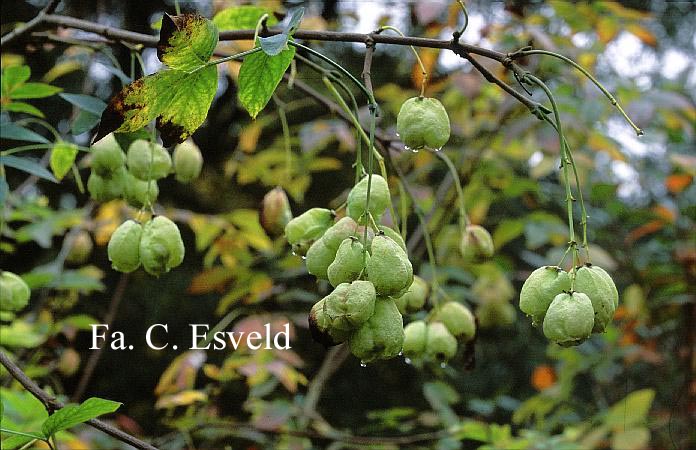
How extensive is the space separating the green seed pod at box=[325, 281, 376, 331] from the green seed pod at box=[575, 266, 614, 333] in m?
0.16

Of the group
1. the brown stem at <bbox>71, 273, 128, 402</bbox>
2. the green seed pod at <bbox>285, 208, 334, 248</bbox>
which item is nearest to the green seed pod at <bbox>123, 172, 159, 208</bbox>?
the green seed pod at <bbox>285, 208, 334, 248</bbox>

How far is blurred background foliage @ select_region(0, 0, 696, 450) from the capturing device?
1.50m

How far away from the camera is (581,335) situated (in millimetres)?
491

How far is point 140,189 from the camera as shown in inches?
29.3

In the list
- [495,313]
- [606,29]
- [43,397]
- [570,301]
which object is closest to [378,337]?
[570,301]

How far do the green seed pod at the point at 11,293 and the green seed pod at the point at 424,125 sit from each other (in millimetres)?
541

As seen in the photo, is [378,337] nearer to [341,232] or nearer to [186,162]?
[341,232]

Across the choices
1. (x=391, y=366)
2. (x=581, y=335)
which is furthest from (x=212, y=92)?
(x=391, y=366)

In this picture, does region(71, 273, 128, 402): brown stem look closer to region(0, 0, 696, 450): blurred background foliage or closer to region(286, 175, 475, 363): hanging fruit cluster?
region(0, 0, 696, 450): blurred background foliage

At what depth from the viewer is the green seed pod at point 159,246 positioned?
0.63 m

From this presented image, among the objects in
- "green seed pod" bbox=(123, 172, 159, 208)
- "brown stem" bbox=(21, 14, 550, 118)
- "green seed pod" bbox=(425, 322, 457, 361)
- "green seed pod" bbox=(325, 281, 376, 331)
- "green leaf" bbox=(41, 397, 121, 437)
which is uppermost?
"green seed pod" bbox=(123, 172, 159, 208)

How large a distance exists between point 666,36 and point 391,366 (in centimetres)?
206

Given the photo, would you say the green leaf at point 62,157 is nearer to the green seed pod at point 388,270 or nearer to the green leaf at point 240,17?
the green leaf at point 240,17

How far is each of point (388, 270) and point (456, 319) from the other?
32 cm
